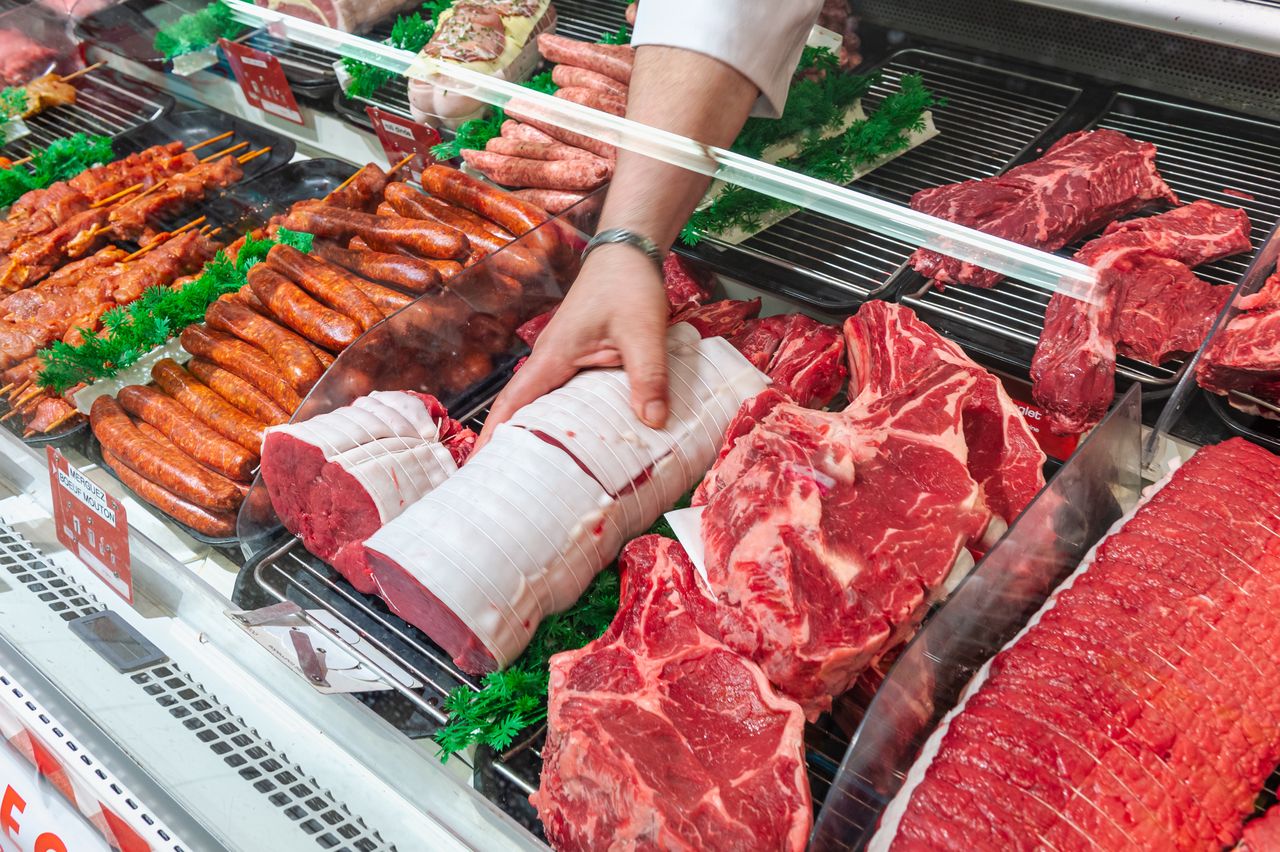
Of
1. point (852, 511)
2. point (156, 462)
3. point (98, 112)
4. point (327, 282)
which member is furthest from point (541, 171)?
point (98, 112)

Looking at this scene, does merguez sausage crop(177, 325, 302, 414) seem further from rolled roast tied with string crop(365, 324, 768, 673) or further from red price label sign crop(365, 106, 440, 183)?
red price label sign crop(365, 106, 440, 183)

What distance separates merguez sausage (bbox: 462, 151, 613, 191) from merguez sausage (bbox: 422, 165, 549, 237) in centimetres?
13

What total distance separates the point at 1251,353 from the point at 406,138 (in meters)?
3.16

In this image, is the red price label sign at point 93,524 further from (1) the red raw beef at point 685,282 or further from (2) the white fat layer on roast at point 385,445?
(1) the red raw beef at point 685,282

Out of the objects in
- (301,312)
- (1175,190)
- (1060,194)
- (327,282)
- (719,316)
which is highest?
(1175,190)

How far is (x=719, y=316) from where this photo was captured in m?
2.95

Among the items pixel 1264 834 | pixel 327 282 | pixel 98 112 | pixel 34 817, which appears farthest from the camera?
pixel 98 112

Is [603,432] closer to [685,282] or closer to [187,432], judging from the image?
[685,282]

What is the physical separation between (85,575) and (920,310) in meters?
2.44

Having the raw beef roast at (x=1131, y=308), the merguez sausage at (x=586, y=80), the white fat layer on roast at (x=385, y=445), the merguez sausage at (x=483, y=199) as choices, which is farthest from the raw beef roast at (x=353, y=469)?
the merguez sausage at (x=586, y=80)

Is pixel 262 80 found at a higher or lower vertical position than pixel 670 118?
lower

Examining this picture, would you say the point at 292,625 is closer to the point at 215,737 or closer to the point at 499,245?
the point at 215,737

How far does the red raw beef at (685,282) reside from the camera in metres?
3.11

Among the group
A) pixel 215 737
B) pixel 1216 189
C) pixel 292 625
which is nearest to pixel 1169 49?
pixel 1216 189
